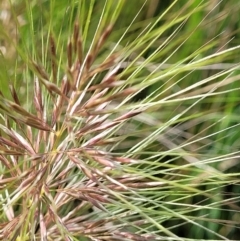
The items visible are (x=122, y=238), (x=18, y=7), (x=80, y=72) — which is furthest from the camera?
(x=18, y=7)

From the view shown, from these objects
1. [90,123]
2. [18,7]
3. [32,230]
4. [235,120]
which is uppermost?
[18,7]

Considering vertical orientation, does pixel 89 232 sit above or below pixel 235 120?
below

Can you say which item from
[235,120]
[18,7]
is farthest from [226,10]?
[18,7]

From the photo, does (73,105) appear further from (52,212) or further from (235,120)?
(235,120)

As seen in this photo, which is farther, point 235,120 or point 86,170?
point 235,120

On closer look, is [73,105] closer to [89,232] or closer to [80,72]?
[80,72]

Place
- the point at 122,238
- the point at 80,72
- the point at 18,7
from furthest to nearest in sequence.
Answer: the point at 18,7 < the point at 122,238 < the point at 80,72

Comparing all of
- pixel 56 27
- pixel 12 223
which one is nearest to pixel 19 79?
pixel 56 27
